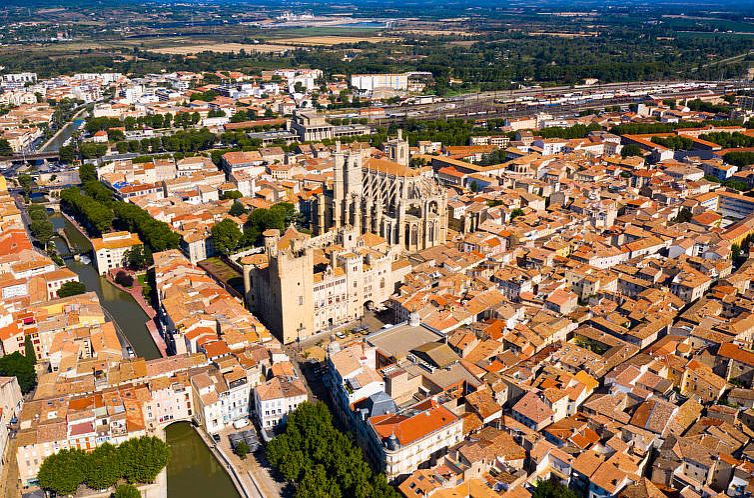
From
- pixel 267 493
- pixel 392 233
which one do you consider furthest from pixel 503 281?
pixel 267 493

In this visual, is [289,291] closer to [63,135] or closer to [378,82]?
[63,135]

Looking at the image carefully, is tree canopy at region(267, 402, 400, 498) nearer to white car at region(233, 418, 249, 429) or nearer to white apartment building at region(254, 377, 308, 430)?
white apartment building at region(254, 377, 308, 430)

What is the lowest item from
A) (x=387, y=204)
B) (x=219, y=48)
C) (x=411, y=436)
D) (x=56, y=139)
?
(x=411, y=436)

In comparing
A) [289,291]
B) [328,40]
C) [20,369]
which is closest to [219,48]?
[328,40]

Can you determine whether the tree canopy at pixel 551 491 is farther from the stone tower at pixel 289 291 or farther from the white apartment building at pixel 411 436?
the stone tower at pixel 289 291

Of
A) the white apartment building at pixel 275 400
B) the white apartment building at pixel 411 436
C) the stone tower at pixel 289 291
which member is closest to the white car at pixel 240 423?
the white apartment building at pixel 275 400

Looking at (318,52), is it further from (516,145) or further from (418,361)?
(418,361)
